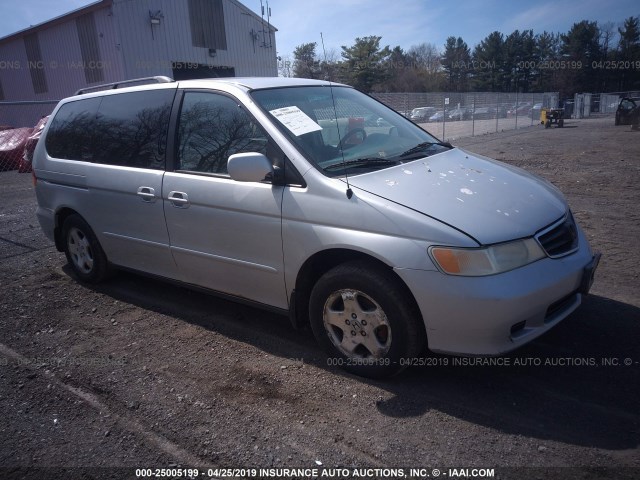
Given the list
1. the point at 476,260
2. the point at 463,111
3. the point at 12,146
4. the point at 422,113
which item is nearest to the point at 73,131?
the point at 476,260

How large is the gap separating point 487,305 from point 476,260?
0.24 metres

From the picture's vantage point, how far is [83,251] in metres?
4.81

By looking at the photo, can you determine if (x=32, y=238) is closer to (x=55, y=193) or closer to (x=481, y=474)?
(x=55, y=193)

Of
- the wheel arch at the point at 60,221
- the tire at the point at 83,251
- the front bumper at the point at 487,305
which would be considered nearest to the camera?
the front bumper at the point at 487,305

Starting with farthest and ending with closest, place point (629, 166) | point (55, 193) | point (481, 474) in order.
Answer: point (629, 166)
point (55, 193)
point (481, 474)

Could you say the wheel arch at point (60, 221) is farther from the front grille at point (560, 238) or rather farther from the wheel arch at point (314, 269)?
the front grille at point (560, 238)

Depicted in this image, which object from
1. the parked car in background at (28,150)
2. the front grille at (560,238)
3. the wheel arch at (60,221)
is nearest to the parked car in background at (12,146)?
the parked car in background at (28,150)

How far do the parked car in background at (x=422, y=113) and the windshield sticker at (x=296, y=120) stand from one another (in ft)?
59.7

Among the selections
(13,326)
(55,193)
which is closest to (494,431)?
(13,326)

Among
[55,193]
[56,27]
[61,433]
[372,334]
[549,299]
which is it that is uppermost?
[56,27]

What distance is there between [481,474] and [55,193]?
455 centimetres

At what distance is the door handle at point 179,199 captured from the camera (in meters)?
3.58

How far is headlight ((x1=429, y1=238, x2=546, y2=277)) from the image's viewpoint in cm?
255

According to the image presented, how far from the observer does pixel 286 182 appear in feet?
10.2
